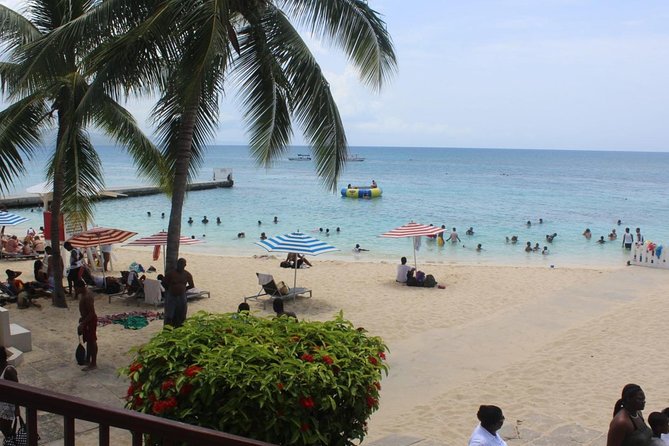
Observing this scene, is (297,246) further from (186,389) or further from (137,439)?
(137,439)

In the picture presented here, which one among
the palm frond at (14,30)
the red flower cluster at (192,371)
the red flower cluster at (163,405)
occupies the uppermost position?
the palm frond at (14,30)

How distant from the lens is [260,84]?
418 inches

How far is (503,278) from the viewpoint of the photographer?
63.8 ft

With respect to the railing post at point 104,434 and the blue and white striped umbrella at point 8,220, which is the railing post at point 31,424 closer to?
the railing post at point 104,434

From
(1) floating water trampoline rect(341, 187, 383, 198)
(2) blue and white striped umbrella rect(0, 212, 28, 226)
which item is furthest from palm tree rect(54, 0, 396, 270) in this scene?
(1) floating water trampoline rect(341, 187, 383, 198)

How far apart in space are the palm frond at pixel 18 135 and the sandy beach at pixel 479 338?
9.98 feet

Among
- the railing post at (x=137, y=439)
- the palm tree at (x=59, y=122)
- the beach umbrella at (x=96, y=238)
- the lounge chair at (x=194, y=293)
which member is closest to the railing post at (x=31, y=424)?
the railing post at (x=137, y=439)

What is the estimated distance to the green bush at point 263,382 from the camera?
4000mm

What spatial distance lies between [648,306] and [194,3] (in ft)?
41.3

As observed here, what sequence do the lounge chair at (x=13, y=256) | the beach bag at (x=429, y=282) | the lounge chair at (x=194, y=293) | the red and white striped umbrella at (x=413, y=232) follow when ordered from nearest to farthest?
the lounge chair at (x=194, y=293)
the beach bag at (x=429, y=282)
the red and white striped umbrella at (x=413, y=232)
the lounge chair at (x=13, y=256)

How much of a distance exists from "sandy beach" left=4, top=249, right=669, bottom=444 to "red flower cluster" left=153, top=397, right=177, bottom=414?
3.97 m

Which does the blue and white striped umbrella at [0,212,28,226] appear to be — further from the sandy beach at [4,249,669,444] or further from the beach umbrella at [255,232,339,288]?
the beach umbrella at [255,232,339,288]

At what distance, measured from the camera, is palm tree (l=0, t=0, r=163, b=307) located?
11.2 meters

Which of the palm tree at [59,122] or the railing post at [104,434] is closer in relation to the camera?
the railing post at [104,434]
